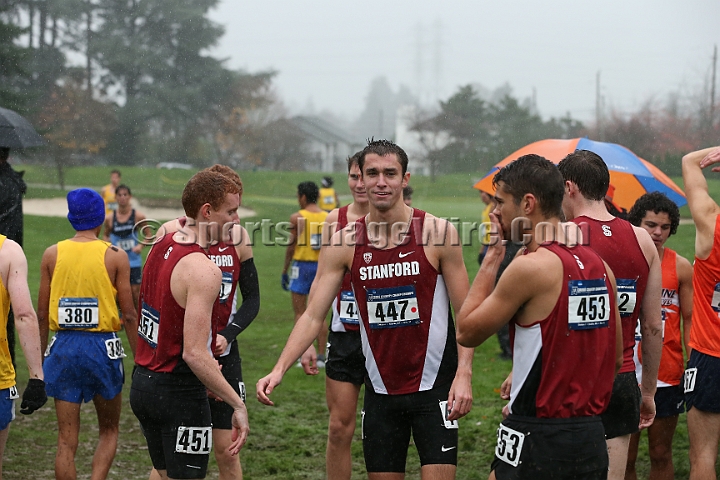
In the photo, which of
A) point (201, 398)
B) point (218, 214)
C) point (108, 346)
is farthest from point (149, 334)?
point (108, 346)

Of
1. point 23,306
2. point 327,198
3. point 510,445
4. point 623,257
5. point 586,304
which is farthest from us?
point 327,198

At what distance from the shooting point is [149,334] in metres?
4.35

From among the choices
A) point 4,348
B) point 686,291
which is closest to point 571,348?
point 686,291

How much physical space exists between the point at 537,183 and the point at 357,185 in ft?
10.0

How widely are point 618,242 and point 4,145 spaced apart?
497 cm

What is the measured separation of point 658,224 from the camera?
202 inches

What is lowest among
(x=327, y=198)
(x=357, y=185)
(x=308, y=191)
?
(x=357, y=185)

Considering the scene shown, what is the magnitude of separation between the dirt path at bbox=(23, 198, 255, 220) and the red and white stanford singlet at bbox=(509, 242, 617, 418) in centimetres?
2666

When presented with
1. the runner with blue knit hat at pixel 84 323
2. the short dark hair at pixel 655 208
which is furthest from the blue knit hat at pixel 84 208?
the short dark hair at pixel 655 208

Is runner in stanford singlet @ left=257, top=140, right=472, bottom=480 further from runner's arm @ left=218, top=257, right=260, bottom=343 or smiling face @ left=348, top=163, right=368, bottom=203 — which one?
smiling face @ left=348, top=163, right=368, bottom=203

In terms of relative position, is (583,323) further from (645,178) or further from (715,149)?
(645,178)

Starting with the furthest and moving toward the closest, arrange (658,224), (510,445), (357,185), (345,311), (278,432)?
(278,432) → (357,185) → (345,311) → (658,224) → (510,445)

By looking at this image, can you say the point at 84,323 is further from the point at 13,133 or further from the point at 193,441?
the point at 13,133

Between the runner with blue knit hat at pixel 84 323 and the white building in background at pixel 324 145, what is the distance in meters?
25.0
